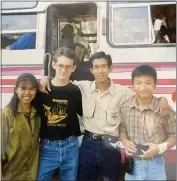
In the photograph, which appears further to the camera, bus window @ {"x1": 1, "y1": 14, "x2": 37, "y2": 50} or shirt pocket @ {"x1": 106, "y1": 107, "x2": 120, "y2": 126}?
bus window @ {"x1": 1, "y1": 14, "x2": 37, "y2": 50}

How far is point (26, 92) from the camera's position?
2.24m

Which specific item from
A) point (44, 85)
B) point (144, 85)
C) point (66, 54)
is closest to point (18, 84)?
point (44, 85)

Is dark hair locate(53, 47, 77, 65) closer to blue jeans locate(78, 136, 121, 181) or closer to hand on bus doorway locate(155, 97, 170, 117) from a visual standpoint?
blue jeans locate(78, 136, 121, 181)

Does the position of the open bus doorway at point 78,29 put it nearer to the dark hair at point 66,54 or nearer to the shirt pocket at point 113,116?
the dark hair at point 66,54

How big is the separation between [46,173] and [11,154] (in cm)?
33

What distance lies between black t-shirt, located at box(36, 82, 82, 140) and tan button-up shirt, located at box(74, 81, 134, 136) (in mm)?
70

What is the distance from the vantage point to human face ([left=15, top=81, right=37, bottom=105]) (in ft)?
7.34

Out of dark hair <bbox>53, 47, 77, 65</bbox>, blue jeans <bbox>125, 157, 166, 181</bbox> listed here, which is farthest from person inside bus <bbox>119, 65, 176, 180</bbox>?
dark hair <bbox>53, 47, 77, 65</bbox>

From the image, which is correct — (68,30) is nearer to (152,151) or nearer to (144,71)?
(144,71)

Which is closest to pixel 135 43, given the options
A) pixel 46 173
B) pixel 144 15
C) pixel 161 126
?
pixel 144 15

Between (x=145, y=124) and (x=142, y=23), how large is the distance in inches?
32.7

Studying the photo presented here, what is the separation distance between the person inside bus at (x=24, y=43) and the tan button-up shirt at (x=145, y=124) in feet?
3.02

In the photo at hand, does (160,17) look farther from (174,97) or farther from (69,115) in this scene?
(69,115)

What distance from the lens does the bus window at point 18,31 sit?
7.62 feet
